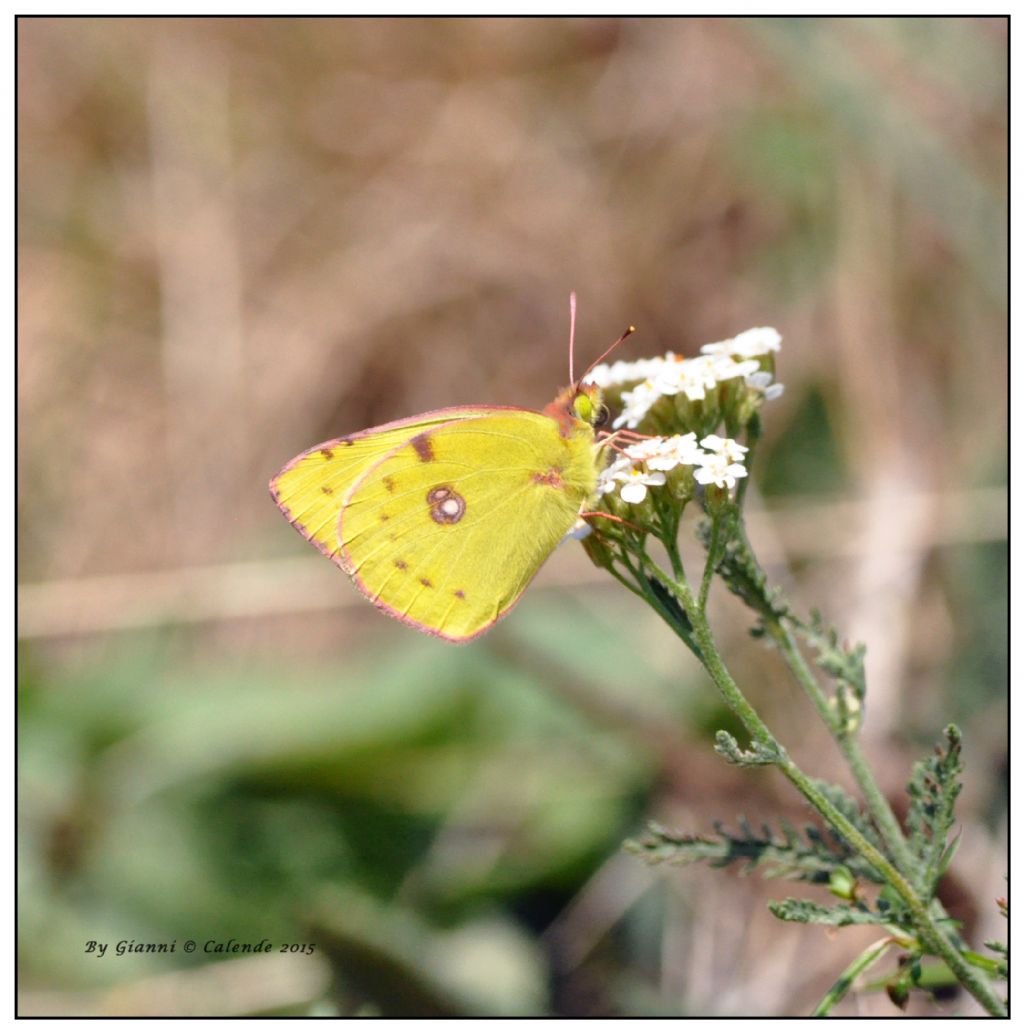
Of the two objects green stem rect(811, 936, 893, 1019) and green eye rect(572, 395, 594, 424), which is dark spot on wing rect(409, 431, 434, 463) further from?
green stem rect(811, 936, 893, 1019)

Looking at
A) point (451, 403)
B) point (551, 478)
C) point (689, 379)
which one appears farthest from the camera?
point (451, 403)

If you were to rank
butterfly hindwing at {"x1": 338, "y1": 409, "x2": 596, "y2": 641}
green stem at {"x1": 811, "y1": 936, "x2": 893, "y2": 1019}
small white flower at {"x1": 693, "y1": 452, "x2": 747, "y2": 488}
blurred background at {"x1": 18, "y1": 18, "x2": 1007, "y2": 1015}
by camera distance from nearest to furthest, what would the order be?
green stem at {"x1": 811, "y1": 936, "x2": 893, "y2": 1019}, small white flower at {"x1": 693, "y1": 452, "x2": 747, "y2": 488}, butterfly hindwing at {"x1": 338, "y1": 409, "x2": 596, "y2": 641}, blurred background at {"x1": 18, "y1": 18, "x2": 1007, "y2": 1015}

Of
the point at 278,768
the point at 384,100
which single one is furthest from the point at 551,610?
the point at 384,100

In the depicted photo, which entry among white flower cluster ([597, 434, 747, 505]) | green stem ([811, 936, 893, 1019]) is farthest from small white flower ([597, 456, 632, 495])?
green stem ([811, 936, 893, 1019])

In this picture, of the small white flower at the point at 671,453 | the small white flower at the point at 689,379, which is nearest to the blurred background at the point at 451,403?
the small white flower at the point at 671,453

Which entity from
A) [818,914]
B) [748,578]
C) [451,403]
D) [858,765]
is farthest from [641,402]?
[451,403]

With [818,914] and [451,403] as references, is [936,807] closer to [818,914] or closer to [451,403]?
[818,914]
